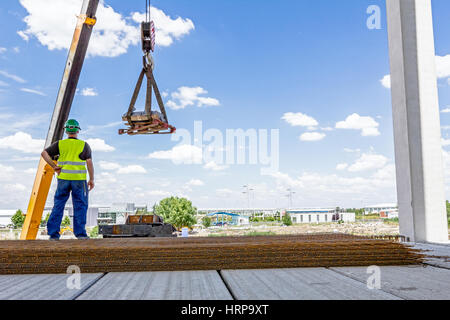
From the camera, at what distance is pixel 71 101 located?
8984mm

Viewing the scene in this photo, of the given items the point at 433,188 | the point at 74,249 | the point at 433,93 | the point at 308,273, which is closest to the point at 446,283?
the point at 308,273

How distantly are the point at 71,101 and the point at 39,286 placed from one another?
752cm

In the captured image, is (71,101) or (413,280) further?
(71,101)

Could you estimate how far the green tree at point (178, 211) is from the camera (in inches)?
3135

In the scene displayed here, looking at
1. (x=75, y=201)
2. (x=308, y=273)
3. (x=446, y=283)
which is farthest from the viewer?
(x=75, y=201)

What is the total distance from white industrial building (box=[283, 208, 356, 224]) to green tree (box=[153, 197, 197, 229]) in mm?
44224

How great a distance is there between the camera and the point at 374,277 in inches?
88.8

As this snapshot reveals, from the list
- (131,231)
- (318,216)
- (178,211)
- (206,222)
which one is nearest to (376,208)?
(318,216)

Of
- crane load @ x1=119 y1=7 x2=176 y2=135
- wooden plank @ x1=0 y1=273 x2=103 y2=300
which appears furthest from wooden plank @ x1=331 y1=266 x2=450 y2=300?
crane load @ x1=119 y1=7 x2=176 y2=135

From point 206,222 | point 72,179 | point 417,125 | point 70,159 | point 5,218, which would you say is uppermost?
point 417,125

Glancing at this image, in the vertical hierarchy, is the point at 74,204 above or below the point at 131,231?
above

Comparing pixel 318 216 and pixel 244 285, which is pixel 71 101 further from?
pixel 318 216
